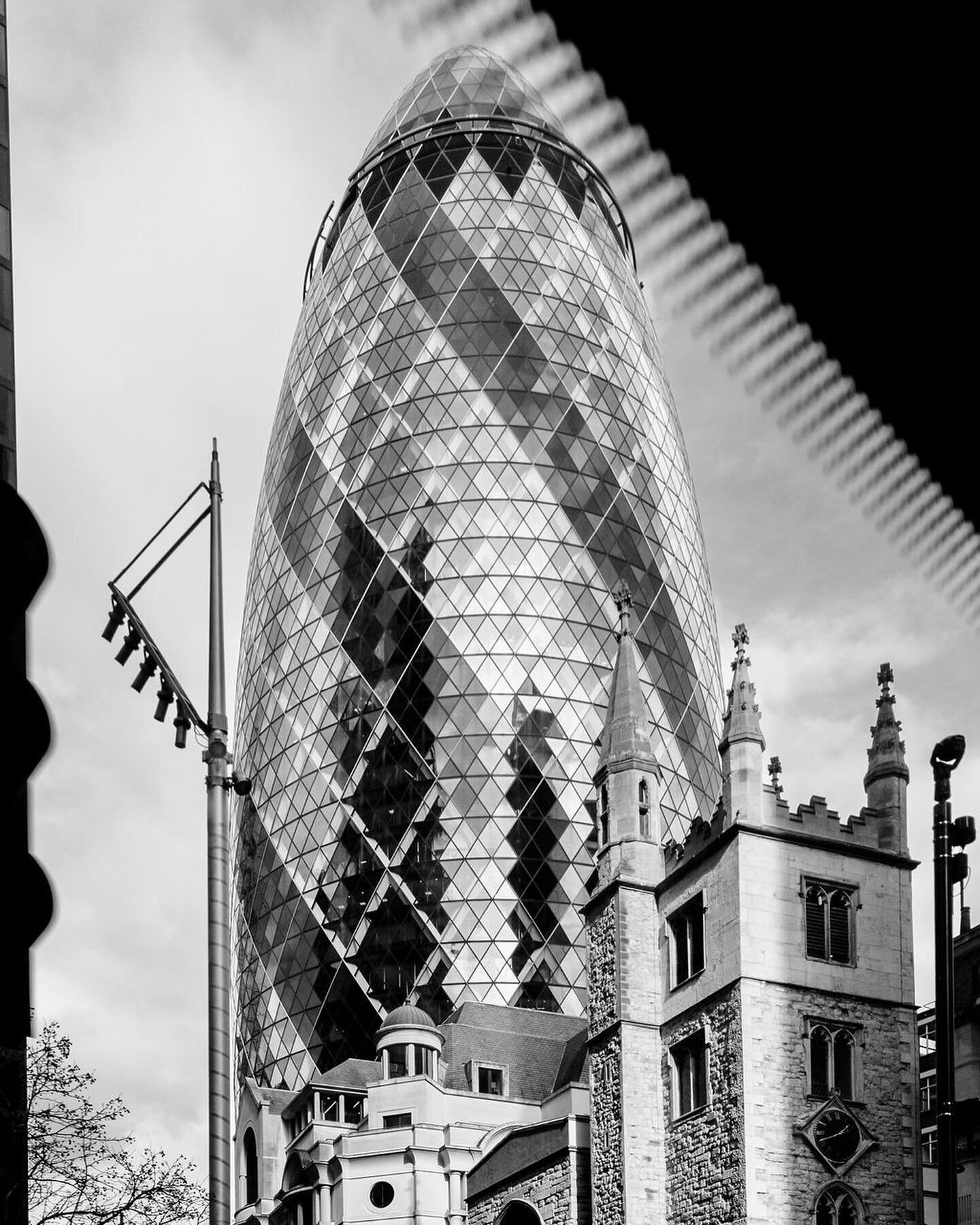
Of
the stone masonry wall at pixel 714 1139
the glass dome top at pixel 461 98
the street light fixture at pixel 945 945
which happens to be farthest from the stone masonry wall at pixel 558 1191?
the glass dome top at pixel 461 98

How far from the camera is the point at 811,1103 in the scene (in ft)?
107

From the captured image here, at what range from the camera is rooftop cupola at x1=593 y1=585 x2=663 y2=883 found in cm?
3806

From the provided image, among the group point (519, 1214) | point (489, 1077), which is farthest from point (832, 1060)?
point (489, 1077)

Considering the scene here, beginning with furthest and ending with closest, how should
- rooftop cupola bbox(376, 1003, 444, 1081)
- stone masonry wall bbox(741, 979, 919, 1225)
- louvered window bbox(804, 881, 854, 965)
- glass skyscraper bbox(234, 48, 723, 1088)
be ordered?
glass skyscraper bbox(234, 48, 723, 1088)
rooftop cupola bbox(376, 1003, 444, 1081)
louvered window bbox(804, 881, 854, 965)
stone masonry wall bbox(741, 979, 919, 1225)

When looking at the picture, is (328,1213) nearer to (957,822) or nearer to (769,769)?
(769,769)

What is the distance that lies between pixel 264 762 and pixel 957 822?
55.6 meters

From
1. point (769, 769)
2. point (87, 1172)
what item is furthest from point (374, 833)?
point (87, 1172)

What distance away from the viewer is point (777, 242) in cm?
439

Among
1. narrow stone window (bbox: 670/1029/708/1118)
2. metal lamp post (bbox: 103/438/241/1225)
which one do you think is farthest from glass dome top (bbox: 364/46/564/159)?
metal lamp post (bbox: 103/438/241/1225)

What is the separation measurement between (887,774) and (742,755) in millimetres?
3237

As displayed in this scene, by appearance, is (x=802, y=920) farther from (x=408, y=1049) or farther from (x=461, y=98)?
(x=461, y=98)

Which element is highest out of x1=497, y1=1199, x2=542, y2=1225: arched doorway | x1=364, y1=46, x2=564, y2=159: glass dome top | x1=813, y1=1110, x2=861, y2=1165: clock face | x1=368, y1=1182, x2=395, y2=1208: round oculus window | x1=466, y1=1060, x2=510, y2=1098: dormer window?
x1=364, y1=46, x2=564, y2=159: glass dome top

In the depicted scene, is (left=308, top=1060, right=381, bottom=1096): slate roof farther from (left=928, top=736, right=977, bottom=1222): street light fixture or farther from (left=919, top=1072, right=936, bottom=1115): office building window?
(left=928, top=736, right=977, bottom=1222): street light fixture

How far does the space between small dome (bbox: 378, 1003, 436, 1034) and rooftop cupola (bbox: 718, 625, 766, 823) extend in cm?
1881
